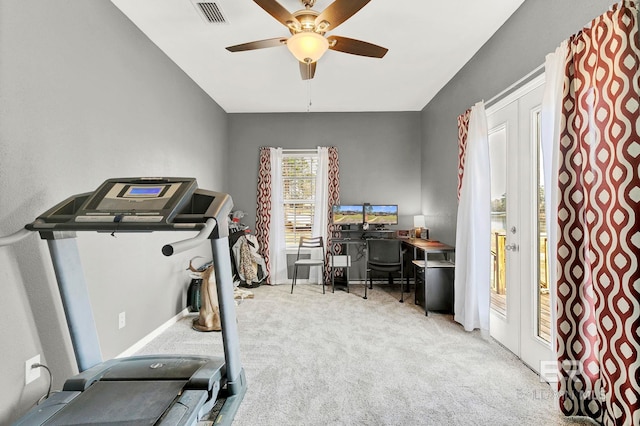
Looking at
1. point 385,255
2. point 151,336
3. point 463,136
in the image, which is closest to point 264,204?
point 385,255

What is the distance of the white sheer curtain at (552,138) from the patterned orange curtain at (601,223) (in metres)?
0.06

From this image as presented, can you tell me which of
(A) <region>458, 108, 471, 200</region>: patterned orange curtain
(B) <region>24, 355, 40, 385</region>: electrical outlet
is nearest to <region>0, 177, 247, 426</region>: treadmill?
(B) <region>24, 355, 40, 385</region>: electrical outlet

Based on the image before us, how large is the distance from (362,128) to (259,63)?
2288 millimetres

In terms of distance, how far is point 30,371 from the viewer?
5.73 feet

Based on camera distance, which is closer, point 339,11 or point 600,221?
point 600,221

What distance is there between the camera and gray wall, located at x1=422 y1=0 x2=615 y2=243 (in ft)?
6.90

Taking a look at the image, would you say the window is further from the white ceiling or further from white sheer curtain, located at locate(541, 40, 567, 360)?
white sheer curtain, located at locate(541, 40, 567, 360)

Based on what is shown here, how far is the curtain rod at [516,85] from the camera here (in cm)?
231

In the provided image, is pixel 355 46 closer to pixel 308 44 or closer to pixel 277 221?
pixel 308 44

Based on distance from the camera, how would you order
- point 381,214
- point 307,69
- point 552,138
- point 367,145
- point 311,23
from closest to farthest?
point 552,138 → point 311,23 → point 307,69 → point 381,214 → point 367,145

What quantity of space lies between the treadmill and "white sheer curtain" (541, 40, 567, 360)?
6.36 feet

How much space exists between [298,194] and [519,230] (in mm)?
3475

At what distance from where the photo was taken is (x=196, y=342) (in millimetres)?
2932

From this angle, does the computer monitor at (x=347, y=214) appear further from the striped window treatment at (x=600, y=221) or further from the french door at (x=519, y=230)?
the striped window treatment at (x=600, y=221)
